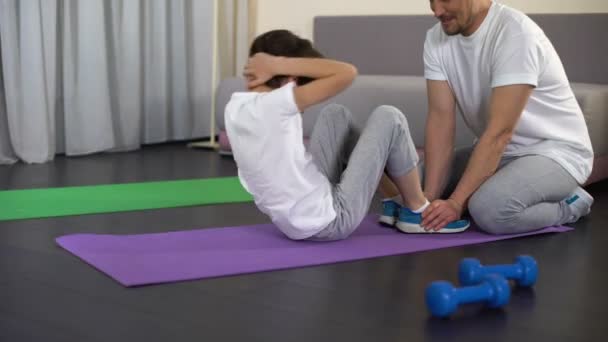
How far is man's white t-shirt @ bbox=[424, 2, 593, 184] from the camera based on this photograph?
232cm

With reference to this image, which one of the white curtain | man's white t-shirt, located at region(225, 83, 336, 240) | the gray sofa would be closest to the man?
man's white t-shirt, located at region(225, 83, 336, 240)

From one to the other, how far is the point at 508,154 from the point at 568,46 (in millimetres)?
1512

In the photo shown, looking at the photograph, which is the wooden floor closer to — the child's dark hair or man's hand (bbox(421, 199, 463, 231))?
man's hand (bbox(421, 199, 463, 231))

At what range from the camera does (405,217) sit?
2346 millimetres

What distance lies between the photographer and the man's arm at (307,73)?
6.41ft

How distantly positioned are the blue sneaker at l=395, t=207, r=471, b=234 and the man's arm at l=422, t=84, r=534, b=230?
0.02 meters

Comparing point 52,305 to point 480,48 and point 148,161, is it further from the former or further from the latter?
point 148,161

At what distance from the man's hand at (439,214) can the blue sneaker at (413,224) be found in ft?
0.05

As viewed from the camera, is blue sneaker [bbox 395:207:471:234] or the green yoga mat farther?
the green yoga mat

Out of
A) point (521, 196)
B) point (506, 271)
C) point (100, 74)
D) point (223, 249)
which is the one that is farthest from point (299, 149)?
point (100, 74)

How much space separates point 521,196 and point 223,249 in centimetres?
88

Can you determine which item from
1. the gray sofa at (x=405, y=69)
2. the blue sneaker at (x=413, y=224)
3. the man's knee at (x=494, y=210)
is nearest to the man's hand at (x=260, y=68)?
the blue sneaker at (x=413, y=224)

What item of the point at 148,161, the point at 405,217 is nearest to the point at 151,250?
the point at 405,217

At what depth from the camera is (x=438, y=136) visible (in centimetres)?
251
